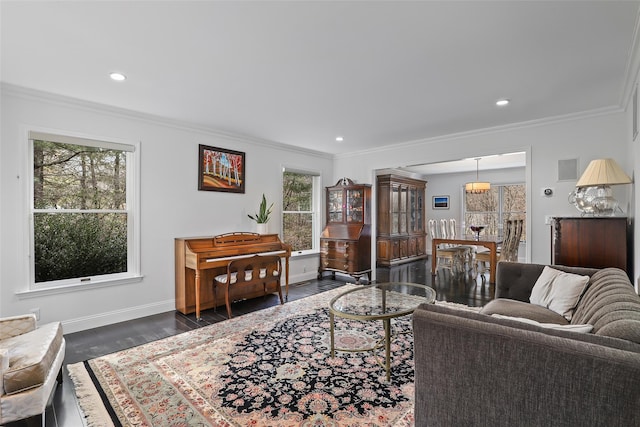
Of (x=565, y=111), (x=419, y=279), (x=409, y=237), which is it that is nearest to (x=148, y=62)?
(x=565, y=111)

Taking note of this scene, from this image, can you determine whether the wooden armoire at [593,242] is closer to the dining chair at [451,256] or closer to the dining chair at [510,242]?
the dining chair at [510,242]

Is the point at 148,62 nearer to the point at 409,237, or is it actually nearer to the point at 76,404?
the point at 76,404

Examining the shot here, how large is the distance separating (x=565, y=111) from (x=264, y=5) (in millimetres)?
3693

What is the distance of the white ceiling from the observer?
1.88 m

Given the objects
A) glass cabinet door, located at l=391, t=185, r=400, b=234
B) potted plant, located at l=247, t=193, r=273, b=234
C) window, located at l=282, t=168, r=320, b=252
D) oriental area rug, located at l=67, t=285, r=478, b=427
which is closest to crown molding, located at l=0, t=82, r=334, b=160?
window, located at l=282, t=168, r=320, b=252

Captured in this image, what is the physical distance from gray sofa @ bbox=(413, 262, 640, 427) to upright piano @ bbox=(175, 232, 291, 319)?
287cm

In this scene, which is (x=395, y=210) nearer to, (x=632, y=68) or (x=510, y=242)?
(x=510, y=242)

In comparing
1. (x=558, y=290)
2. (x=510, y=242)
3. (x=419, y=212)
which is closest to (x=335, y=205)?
(x=510, y=242)

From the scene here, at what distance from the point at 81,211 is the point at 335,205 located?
3.92 m

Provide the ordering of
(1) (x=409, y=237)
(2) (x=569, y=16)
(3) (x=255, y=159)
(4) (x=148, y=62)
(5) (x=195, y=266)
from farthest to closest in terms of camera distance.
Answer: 1. (1) (x=409, y=237)
2. (3) (x=255, y=159)
3. (5) (x=195, y=266)
4. (4) (x=148, y=62)
5. (2) (x=569, y=16)

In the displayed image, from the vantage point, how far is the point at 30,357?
1834 mm

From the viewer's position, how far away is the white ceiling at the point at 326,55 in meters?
1.88

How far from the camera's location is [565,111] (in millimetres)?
3699

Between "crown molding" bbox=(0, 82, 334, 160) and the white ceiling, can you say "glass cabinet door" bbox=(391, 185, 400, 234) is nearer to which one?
"crown molding" bbox=(0, 82, 334, 160)
